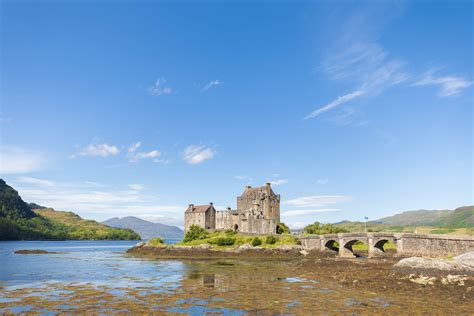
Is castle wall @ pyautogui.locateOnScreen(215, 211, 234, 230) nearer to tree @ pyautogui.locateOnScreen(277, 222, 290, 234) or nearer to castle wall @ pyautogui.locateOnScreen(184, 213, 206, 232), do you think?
castle wall @ pyautogui.locateOnScreen(184, 213, 206, 232)

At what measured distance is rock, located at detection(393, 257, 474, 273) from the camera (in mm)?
34438

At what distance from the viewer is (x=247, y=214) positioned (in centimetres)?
10488

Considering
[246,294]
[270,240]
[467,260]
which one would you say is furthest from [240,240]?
[246,294]

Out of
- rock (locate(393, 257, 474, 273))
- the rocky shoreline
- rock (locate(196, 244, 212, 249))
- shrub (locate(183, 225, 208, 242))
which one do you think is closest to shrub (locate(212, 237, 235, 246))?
rock (locate(196, 244, 212, 249))

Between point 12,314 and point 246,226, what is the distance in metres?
82.0

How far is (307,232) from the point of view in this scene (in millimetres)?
96625

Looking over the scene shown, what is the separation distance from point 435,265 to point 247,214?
234ft

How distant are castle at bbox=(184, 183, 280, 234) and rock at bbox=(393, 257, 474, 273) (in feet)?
194

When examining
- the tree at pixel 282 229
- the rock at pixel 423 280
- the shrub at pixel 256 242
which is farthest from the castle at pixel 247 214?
the rock at pixel 423 280

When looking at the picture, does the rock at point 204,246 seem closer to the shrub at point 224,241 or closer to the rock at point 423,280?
the shrub at point 224,241

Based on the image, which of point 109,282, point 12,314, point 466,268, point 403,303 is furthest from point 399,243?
point 12,314

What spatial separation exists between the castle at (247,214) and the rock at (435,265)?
59272mm

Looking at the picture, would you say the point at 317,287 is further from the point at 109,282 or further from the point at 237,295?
the point at 109,282

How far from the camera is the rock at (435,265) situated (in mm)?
34438
